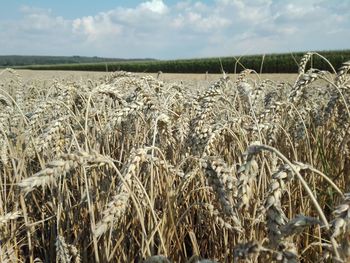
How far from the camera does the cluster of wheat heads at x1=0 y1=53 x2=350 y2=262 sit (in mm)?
986

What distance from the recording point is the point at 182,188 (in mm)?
1637

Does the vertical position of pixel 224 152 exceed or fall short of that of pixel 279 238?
it falls short

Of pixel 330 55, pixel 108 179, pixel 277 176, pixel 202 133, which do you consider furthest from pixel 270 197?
pixel 330 55

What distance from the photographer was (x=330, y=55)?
117 ft

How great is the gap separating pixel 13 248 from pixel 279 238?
143 cm

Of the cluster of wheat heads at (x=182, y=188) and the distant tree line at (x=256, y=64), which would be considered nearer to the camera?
the cluster of wheat heads at (x=182, y=188)

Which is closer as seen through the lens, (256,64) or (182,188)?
(182,188)

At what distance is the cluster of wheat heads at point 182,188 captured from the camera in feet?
3.24

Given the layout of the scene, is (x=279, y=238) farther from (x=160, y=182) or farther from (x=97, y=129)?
(x=97, y=129)

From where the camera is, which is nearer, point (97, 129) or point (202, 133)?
point (202, 133)

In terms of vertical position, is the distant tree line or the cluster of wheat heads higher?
the cluster of wheat heads

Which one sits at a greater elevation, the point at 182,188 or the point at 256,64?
the point at 182,188

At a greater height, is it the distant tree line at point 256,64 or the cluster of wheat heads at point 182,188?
the cluster of wheat heads at point 182,188

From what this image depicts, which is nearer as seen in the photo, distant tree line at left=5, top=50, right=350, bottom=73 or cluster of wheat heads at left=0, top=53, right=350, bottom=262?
cluster of wheat heads at left=0, top=53, right=350, bottom=262
